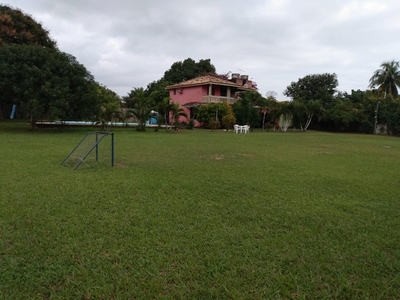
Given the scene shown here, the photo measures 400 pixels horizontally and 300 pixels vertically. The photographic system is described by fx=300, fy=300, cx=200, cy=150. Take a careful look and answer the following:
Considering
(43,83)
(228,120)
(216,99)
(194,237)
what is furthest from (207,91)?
(194,237)

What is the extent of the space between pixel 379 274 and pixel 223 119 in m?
23.4

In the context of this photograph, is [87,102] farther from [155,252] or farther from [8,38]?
[155,252]

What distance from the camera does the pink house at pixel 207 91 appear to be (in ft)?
94.8

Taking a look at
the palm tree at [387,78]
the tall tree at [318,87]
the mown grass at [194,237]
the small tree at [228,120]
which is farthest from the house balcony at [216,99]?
the mown grass at [194,237]

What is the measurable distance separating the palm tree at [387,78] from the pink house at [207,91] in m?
14.8

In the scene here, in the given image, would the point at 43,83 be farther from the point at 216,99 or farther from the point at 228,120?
the point at 216,99

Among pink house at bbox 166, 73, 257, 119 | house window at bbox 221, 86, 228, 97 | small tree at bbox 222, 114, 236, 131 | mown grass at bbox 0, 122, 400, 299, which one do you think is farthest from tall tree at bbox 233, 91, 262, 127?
mown grass at bbox 0, 122, 400, 299

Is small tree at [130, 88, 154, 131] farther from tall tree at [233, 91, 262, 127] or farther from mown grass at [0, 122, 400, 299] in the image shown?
mown grass at [0, 122, 400, 299]

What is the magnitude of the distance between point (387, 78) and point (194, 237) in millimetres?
37968

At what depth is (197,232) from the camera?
3.47 meters

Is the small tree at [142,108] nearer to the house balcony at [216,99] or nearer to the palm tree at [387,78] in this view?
the house balcony at [216,99]

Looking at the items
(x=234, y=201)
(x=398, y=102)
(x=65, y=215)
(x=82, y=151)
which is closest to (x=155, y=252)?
(x=65, y=215)

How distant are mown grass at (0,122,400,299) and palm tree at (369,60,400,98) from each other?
32926 mm

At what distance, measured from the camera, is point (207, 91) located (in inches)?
1166
